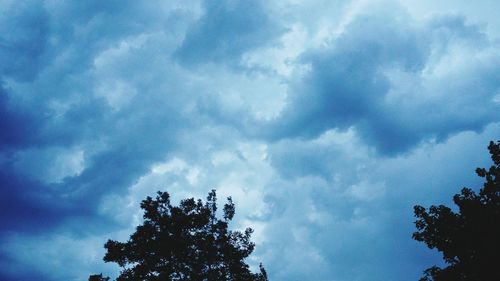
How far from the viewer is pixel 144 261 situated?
24.3 meters

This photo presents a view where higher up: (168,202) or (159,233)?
(168,202)

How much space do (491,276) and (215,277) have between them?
720 inches

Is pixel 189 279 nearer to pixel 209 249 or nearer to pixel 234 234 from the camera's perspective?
pixel 209 249

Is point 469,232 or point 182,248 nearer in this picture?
point 469,232

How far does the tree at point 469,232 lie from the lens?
1128 centimetres

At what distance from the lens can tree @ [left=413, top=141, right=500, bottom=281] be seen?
11.3 meters

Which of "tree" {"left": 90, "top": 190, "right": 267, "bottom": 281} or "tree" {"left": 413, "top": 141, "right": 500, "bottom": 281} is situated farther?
"tree" {"left": 90, "top": 190, "right": 267, "bottom": 281}

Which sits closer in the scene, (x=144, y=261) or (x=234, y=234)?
(x=144, y=261)

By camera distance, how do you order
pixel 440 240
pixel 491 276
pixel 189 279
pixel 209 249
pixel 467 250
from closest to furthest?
pixel 491 276, pixel 467 250, pixel 440 240, pixel 189 279, pixel 209 249

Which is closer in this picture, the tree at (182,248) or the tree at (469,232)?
the tree at (469,232)

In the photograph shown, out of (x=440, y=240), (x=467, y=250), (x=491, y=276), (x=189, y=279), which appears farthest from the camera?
(x=189, y=279)

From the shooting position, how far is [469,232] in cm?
1189

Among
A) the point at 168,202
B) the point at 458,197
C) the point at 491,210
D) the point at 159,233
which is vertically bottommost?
the point at 491,210

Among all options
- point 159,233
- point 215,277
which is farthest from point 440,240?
point 159,233
